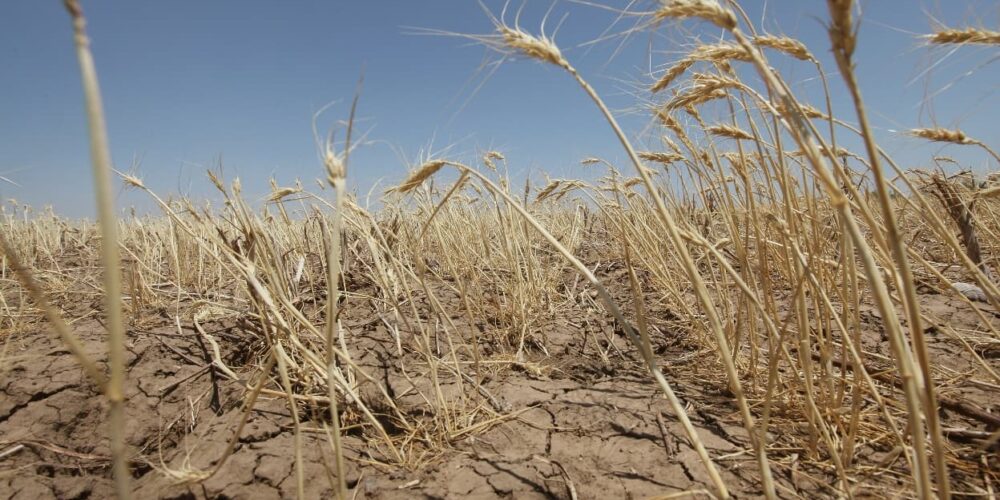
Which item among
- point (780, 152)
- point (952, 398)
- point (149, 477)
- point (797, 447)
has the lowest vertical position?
point (149, 477)

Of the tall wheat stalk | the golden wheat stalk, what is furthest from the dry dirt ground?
the golden wheat stalk

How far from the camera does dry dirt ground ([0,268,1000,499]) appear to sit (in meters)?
1.09

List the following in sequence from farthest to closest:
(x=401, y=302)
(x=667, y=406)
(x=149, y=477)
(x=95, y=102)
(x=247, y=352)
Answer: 1. (x=401, y=302)
2. (x=247, y=352)
3. (x=667, y=406)
4. (x=149, y=477)
5. (x=95, y=102)

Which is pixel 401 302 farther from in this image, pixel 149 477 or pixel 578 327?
pixel 149 477

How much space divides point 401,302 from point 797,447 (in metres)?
1.79

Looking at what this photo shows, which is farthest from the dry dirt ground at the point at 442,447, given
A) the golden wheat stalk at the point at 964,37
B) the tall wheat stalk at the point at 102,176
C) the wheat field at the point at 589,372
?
the golden wheat stalk at the point at 964,37

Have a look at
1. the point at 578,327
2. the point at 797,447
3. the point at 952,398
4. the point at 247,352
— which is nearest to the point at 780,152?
the point at 797,447

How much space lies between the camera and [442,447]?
1.26 meters

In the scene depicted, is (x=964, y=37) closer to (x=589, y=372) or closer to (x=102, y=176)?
(x=589, y=372)

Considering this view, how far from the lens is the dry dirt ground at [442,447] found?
1086mm

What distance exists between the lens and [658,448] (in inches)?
47.1

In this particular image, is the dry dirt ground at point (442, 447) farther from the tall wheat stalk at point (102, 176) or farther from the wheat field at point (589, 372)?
the tall wheat stalk at point (102, 176)

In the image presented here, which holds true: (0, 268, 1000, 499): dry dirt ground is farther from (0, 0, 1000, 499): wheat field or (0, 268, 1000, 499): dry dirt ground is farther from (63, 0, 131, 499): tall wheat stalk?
(63, 0, 131, 499): tall wheat stalk

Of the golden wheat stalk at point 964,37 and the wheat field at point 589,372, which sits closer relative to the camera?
the wheat field at point 589,372
